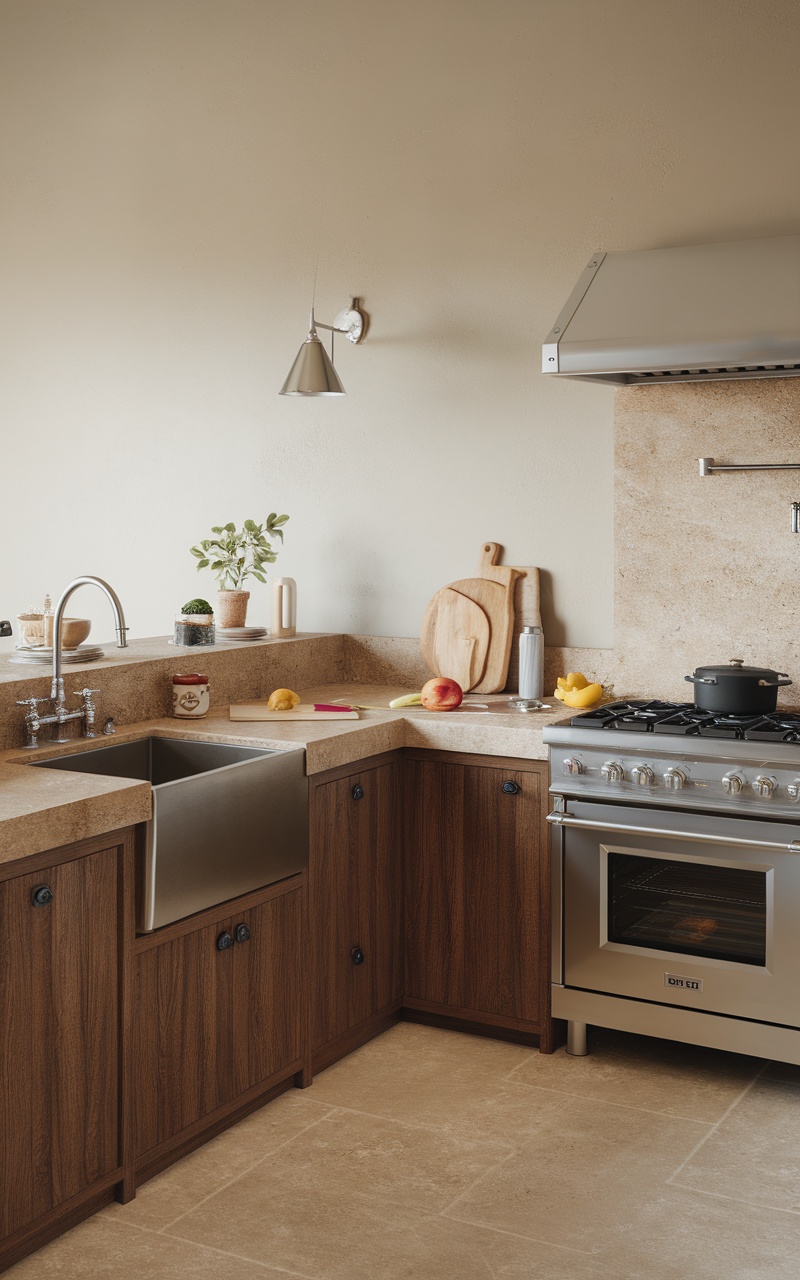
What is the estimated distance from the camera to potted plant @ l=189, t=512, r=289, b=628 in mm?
3990

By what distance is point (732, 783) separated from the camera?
290cm

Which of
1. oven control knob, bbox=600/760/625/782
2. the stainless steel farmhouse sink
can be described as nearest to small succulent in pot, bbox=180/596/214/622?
the stainless steel farmhouse sink

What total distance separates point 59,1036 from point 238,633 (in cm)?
181

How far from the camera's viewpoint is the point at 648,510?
3609 millimetres

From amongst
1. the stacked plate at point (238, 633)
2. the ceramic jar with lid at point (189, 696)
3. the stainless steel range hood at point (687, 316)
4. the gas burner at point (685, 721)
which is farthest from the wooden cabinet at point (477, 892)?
the stainless steel range hood at point (687, 316)

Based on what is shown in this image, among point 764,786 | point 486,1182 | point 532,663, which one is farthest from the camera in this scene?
point 532,663

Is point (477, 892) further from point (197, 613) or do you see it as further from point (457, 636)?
point (197, 613)

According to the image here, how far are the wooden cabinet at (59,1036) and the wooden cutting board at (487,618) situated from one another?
1642mm

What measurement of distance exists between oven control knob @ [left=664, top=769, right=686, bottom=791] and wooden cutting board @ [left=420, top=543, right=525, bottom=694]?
937 millimetres

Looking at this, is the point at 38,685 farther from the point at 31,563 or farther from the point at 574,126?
the point at 574,126

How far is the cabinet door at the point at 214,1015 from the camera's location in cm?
252

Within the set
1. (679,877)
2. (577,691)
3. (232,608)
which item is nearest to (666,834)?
(679,877)

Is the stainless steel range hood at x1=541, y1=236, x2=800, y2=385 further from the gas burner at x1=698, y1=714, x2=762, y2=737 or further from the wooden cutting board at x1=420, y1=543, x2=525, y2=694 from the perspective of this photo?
the gas burner at x1=698, y1=714, x2=762, y2=737

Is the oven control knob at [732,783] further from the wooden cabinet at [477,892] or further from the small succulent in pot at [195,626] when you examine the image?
the small succulent in pot at [195,626]
